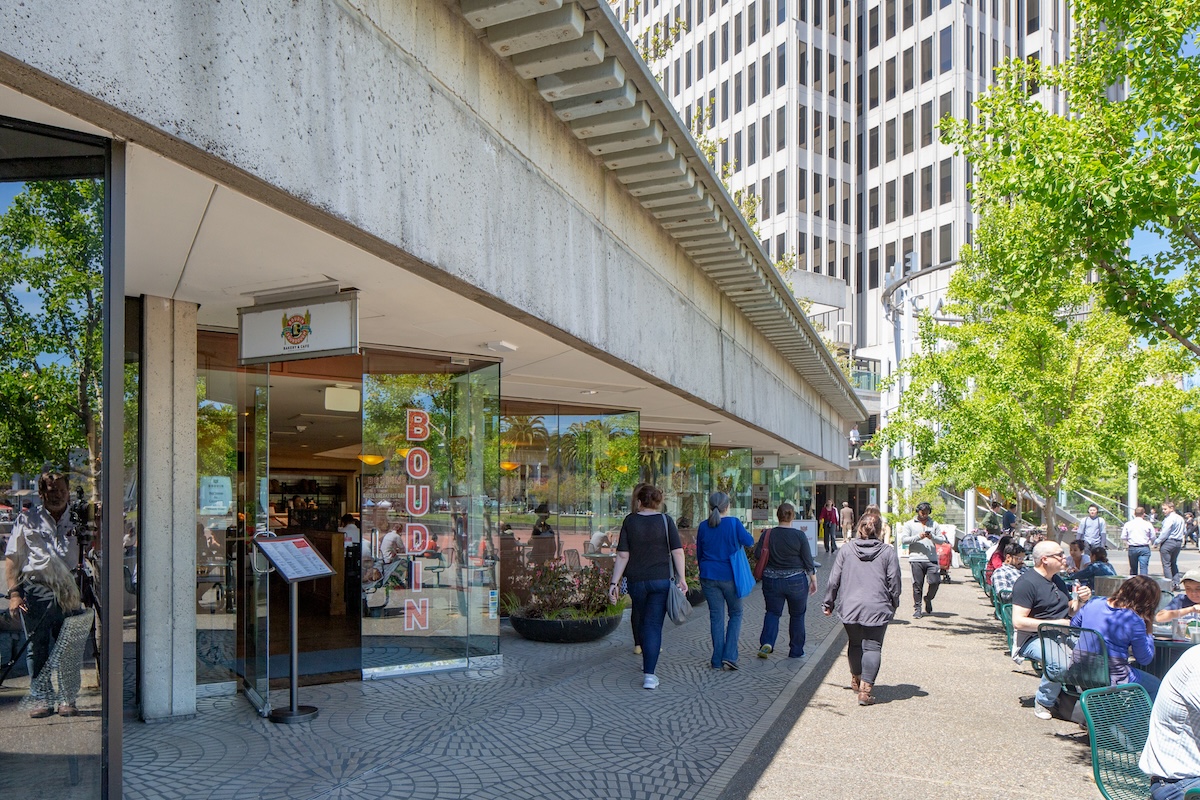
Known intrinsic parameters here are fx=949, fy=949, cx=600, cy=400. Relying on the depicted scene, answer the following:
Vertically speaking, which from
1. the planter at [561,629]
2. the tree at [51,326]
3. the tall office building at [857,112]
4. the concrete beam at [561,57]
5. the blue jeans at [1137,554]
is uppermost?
the tall office building at [857,112]

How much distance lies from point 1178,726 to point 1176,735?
39 mm

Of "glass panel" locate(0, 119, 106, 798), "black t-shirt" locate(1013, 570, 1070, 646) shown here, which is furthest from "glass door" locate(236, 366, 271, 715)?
"black t-shirt" locate(1013, 570, 1070, 646)

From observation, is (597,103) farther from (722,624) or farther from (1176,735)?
(722,624)

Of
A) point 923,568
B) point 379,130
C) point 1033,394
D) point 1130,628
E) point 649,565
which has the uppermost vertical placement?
point 379,130

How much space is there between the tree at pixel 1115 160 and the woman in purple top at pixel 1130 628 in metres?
3.51

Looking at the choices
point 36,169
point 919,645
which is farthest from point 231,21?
point 919,645

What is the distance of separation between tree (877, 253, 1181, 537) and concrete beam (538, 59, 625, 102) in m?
9.59

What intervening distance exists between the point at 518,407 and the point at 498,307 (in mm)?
7093

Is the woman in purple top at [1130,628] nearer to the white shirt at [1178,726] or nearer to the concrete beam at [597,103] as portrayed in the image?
the white shirt at [1178,726]

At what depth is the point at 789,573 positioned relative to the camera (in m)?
9.67

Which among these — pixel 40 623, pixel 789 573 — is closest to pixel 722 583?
pixel 789 573

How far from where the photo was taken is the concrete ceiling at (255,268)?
4133mm

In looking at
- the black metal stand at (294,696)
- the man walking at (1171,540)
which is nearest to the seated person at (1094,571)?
the black metal stand at (294,696)

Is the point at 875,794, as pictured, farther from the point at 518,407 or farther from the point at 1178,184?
the point at 518,407
